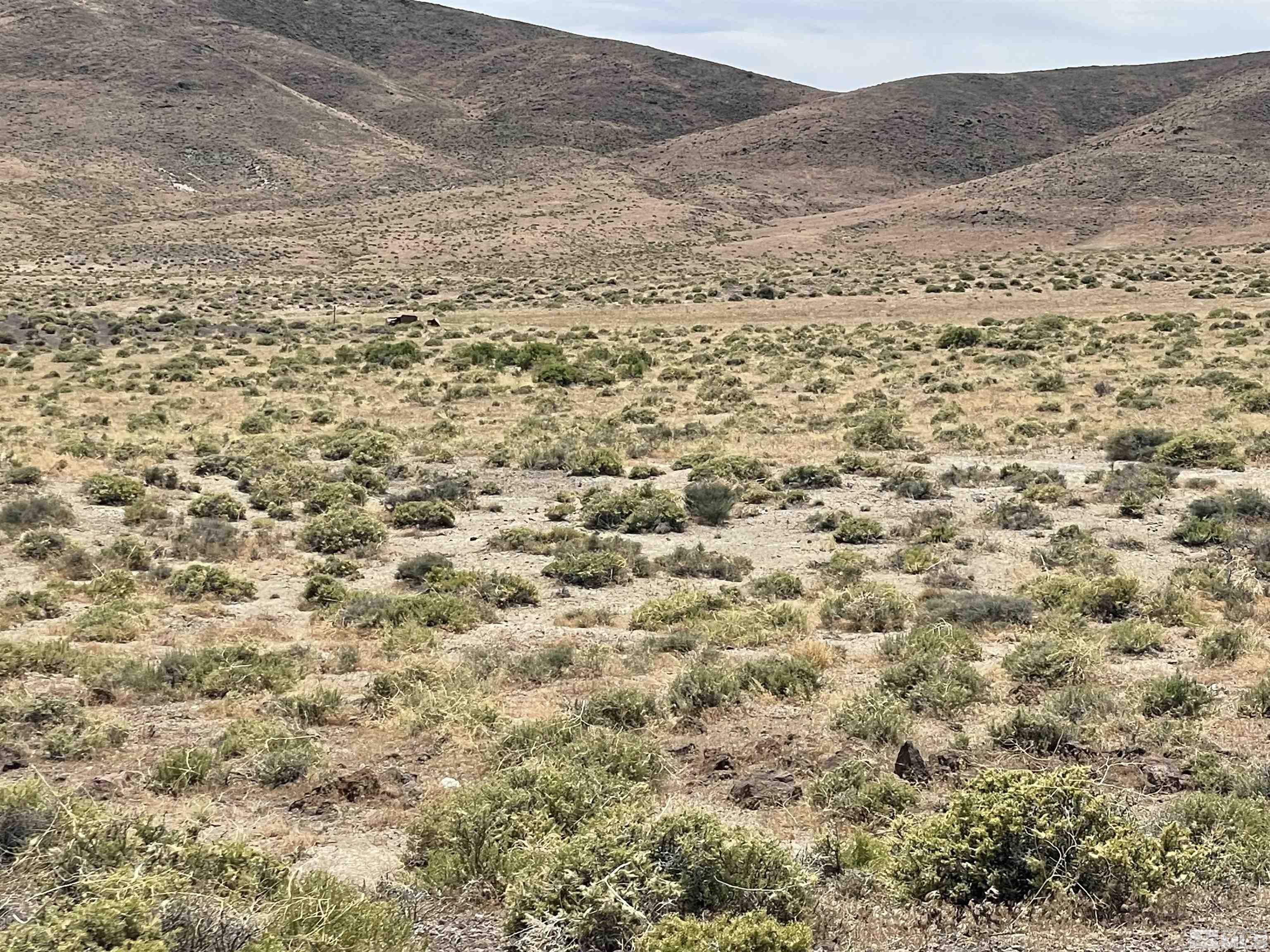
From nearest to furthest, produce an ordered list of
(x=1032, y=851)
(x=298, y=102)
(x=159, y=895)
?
(x=159, y=895) < (x=1032, y=851) < (x=298, y=102)

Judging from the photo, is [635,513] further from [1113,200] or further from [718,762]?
[1113,200]

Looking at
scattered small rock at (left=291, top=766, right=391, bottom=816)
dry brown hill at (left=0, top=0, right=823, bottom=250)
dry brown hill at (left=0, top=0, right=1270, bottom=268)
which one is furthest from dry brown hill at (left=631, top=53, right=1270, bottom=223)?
scattered small rock at (left=291, top=766, right=391, bottom=816)

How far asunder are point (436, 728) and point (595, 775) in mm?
1930

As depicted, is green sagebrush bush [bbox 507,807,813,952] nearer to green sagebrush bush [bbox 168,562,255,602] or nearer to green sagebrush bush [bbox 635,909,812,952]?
green sagebrush bush [bbox 635,909,812,952]

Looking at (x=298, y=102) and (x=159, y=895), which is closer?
(x=159, y=895)

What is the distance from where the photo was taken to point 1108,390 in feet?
86.5

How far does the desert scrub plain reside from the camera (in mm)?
5738

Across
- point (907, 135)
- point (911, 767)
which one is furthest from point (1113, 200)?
point (911, 767)

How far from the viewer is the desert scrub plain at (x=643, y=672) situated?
5738 millimetres

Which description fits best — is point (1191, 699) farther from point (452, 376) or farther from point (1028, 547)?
point (452, 376)

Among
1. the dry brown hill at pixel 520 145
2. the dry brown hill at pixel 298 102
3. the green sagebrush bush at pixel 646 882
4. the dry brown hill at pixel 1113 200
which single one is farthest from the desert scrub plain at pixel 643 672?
the dry brown hill at pixel 298 102

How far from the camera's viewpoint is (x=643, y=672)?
1002 cm

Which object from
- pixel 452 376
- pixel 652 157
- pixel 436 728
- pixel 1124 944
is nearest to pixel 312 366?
pixel 452 376

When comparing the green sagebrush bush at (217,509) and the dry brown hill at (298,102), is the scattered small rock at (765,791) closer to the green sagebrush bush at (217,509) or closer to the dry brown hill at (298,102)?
the green sagebrush bush at (217,509)
